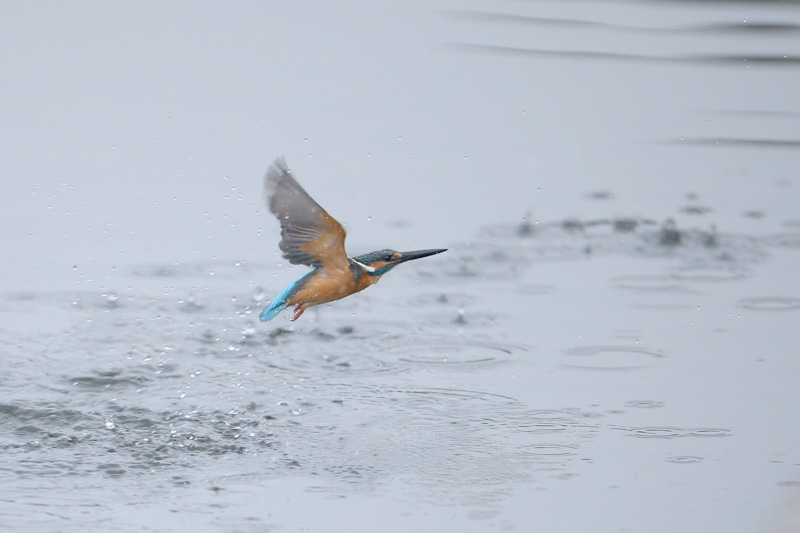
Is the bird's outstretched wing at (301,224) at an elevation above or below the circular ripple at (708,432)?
above

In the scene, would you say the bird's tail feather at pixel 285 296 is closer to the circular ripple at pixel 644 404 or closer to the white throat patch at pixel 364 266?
the white throat patch at pixel 364 266

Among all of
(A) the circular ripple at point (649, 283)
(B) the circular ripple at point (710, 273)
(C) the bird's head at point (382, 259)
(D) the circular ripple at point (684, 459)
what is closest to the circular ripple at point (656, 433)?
(D) the circular ripple at point (684, 459)

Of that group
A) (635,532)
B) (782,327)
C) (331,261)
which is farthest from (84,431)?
(782,327)

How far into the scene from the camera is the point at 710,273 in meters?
5.35

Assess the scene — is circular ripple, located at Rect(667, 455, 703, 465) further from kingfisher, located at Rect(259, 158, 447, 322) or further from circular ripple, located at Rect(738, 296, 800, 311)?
circular ripple, located at Rect(738, 296, 800, 311)

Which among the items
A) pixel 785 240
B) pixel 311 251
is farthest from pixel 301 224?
pixel 785 240

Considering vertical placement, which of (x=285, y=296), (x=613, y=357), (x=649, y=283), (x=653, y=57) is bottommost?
(x=613, y=357)

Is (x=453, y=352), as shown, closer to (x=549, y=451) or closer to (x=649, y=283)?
(x=549, y=451)

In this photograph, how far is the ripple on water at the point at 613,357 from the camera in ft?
14.6

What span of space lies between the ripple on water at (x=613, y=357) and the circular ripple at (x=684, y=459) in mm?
690

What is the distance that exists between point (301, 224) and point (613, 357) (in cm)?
Result: 128

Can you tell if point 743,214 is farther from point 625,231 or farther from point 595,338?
point 595,338

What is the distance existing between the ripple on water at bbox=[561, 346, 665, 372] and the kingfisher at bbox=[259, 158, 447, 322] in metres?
0.71

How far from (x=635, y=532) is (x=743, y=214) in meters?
2.97
